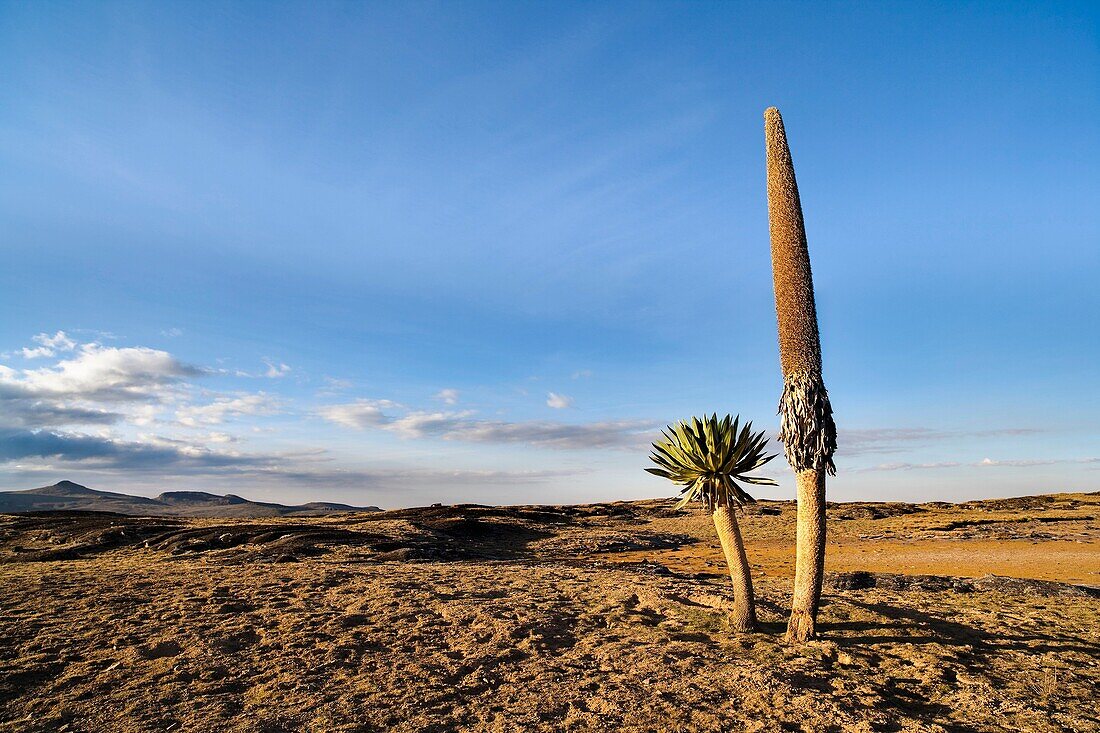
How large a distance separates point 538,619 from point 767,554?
2210 centimetres

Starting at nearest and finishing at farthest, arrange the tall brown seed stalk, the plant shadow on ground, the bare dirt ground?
1. the bare dirt ground
2. the tall brown seed stalk
3. the plant shadow on ground

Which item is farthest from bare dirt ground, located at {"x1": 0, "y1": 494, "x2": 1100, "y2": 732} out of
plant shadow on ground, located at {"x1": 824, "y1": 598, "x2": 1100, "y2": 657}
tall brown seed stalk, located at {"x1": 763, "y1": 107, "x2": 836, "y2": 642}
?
tall brown seed stalk, located at {"x1": 763, "y1": 107, "x2": 836, "y2": 642}

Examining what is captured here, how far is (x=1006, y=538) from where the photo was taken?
36938mm

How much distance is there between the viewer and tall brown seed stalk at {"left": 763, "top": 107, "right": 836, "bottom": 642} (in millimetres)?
9828

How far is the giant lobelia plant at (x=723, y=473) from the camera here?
10.7 metres

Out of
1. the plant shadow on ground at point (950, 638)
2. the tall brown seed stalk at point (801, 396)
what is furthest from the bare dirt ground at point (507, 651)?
the tall brown seed stalk at point (801, 396)

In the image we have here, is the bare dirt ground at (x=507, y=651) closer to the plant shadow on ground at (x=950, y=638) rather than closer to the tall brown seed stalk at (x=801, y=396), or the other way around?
the plant shadow on ground at (x=950, y=638)

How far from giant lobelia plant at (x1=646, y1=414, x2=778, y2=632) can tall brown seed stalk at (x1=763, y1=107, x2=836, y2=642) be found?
2.78 feet

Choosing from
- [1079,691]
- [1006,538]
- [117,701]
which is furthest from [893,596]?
[1006,538]

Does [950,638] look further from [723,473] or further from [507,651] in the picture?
[507,651]

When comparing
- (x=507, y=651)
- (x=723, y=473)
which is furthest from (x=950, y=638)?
(x=507, y=651)

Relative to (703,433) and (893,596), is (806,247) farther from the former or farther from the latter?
(893,596)

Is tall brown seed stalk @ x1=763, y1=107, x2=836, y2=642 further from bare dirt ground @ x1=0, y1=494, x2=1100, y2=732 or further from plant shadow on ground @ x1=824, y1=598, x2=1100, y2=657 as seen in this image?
plant shadow on ground @ x1=824, y1=598, x2=1100, y2=657

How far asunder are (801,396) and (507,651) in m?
7.05
